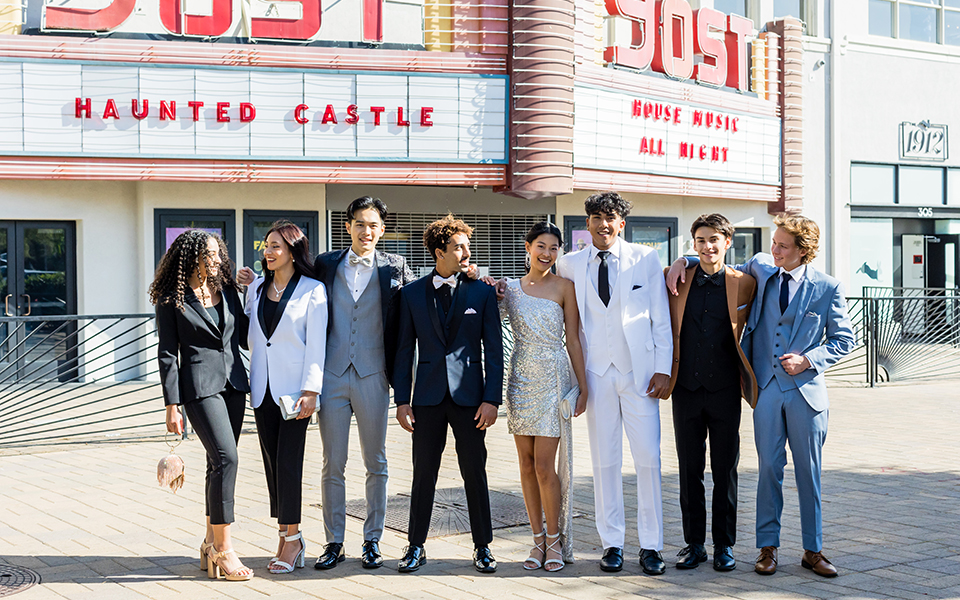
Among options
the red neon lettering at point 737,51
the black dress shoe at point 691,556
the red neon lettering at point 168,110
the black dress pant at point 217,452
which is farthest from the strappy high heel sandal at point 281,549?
the red neon lettering at point 737,51

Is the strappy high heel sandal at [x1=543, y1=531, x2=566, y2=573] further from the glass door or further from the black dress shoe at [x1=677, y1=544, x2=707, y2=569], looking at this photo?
the glass door

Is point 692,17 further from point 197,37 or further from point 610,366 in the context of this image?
point 610,366

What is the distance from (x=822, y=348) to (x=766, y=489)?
33.1 inches

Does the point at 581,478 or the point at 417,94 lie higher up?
the point at 417,94

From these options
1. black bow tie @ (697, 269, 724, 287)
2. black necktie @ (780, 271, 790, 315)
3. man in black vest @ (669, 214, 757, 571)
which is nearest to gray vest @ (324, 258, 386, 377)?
man in black vest @ (669, 214, 757, 571)

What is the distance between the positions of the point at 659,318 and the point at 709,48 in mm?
13805

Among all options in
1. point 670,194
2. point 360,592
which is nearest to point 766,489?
point 360,592

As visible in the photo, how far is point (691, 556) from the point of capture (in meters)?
5.57

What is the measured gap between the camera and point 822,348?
5523mm

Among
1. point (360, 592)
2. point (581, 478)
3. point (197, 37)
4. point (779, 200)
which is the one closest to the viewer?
point (360, 592)

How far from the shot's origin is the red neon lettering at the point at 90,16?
43.9 ft

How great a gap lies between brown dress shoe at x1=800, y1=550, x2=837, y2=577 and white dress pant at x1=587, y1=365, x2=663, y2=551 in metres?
0.80

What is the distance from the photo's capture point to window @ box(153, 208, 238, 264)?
1468 cm

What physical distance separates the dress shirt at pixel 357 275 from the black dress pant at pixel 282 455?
733mm
